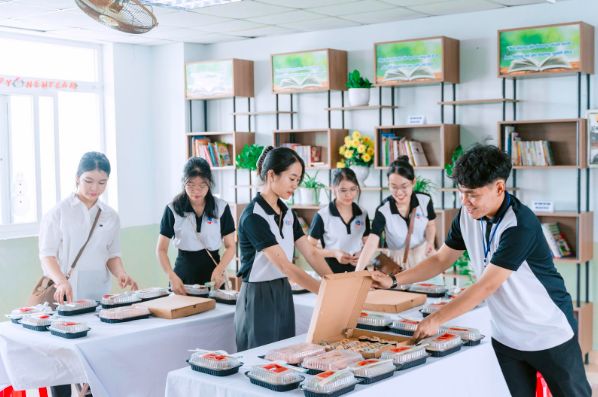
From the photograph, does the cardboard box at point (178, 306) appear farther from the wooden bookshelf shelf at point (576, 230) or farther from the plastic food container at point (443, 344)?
the wooden bookshelf shelf at point (576, 230)

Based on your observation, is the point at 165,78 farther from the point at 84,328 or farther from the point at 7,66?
the point at 84,328

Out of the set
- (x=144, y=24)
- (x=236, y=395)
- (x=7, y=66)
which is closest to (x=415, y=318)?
(x=236, y=395)

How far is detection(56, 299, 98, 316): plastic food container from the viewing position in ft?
11.6

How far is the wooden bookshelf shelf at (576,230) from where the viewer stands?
5379 mm

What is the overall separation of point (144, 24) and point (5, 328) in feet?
4.94

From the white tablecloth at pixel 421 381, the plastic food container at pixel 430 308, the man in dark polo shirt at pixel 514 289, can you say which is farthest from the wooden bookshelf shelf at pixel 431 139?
the man in dark polo shirt at pixel 514 289

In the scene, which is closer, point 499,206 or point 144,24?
point 499,206

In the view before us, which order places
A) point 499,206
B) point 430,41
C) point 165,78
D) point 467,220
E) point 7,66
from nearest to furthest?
point 499,206, point 467,220, point 430,41, point 7,66, point 165,78

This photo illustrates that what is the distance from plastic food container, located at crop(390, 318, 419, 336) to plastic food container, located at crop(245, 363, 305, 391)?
76 centimetres

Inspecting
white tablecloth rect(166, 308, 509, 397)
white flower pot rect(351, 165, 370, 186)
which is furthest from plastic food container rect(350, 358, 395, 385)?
white flower pot rect(351, 165, 370, 186)

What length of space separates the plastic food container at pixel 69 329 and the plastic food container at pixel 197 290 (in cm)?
82

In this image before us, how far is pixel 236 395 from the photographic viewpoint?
91.6 inches

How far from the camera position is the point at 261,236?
313 cm

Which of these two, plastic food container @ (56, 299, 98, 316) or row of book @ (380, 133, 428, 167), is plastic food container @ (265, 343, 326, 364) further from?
row of book @ (380, 133, 428, 167)
